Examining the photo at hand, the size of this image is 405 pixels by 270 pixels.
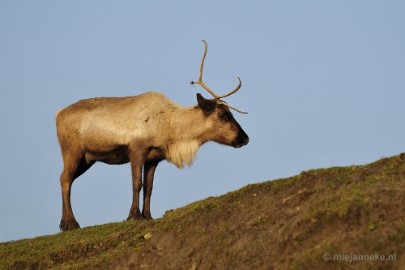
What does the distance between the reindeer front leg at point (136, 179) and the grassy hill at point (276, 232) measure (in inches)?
74.8

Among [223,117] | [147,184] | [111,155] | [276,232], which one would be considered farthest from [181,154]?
[276,232]

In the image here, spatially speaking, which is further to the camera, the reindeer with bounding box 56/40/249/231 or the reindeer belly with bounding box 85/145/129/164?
the reindeer belly with bounding box 85/145/129/164

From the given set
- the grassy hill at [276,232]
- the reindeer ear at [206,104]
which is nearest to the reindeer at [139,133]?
the reindeer ear at [206,104]

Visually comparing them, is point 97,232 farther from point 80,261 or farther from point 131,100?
point 131,100

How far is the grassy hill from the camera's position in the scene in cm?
1080

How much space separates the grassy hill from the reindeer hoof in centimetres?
286

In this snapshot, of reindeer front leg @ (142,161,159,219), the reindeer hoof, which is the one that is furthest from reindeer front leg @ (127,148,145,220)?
the reindeer hoof

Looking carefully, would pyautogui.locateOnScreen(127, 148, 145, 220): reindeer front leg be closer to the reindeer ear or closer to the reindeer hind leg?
the reindeer hind leg

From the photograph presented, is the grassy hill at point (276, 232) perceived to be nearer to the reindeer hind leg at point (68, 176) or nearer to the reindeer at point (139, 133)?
the reindeer at point (139, 133)

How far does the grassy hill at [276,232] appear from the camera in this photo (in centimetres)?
1080

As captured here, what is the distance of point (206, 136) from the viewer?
20.1 metres

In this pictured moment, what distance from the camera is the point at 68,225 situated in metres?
19.7

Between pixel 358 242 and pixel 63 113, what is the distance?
1123 cm

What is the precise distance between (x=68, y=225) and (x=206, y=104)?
4.08 metres
